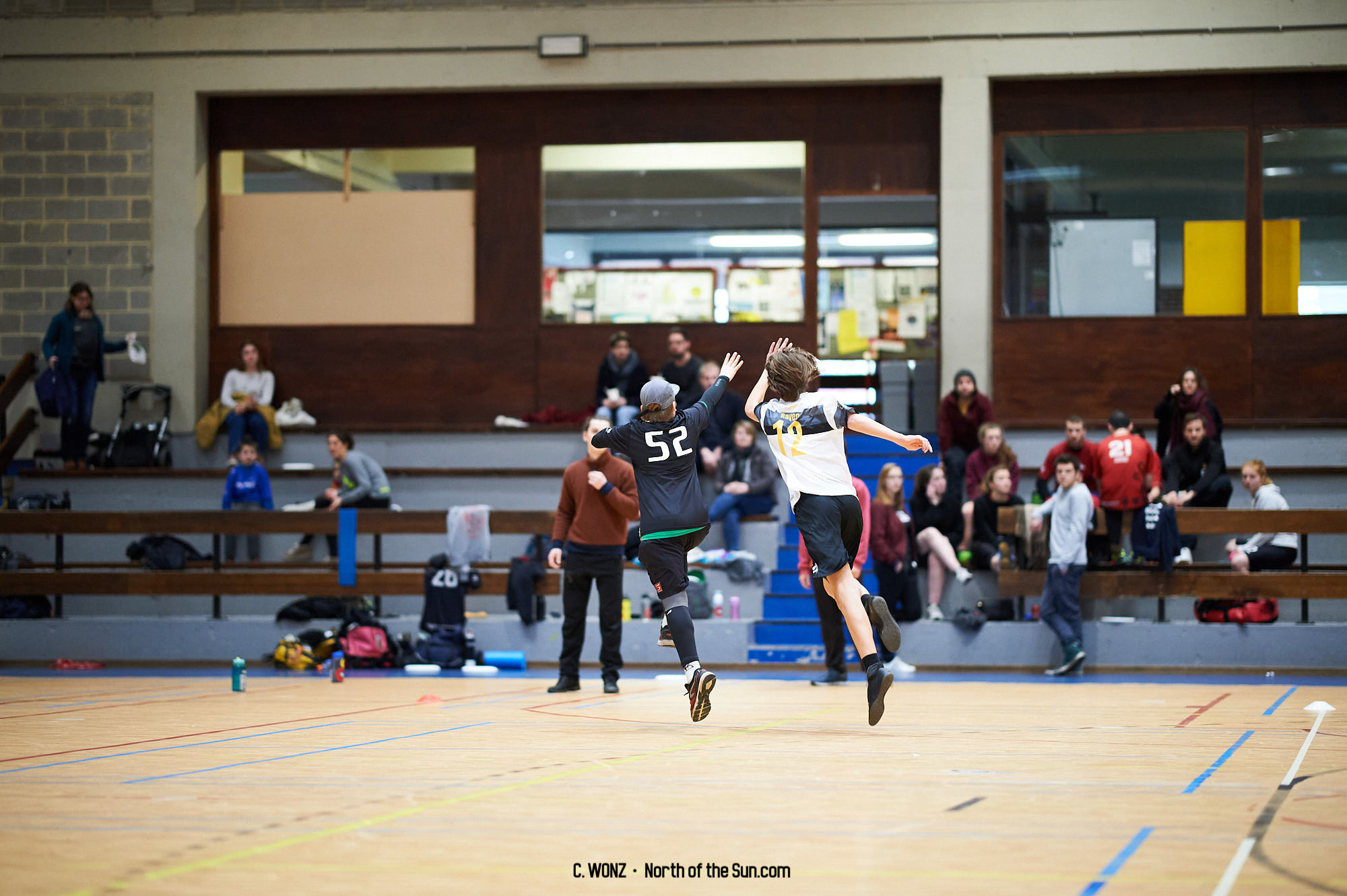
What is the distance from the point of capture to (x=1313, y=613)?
42.7 ft

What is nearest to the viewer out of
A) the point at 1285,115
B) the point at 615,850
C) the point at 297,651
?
the point at 615,850

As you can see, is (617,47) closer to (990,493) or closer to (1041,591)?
(990,493)

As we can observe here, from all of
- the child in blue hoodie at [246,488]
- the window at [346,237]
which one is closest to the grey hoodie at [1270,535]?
the window at [346,237]

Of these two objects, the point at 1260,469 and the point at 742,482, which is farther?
the point at 742,482

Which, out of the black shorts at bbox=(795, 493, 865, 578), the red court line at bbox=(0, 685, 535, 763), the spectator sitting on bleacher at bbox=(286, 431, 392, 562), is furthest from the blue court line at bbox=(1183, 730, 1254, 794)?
the spectator sitting on bleacher at bbox=(286, 431, 392, 562)

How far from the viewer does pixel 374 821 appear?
4.08 m

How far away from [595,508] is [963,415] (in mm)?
6344

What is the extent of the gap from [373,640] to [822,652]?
420 cm

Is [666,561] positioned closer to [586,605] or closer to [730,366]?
[730,366]

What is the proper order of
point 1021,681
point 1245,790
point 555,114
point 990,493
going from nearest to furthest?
point 1245,790 → point 1021,681 → point 990,493 → point 555,114

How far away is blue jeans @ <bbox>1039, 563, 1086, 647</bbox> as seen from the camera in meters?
11.7

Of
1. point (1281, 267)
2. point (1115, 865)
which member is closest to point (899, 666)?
point (1281, 267)

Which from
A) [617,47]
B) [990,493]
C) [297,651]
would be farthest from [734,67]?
[297,651]

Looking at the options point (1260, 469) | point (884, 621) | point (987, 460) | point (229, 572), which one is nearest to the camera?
point (884, 621)
